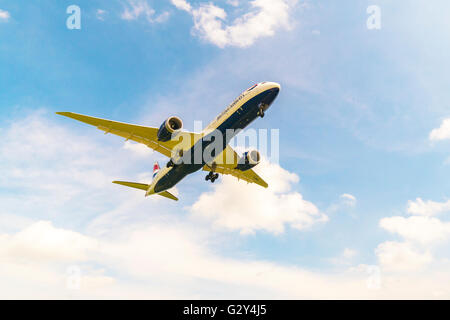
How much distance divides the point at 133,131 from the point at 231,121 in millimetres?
11744

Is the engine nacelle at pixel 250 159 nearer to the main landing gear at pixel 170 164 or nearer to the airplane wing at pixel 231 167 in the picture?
the airplane wing at pixel 231 167

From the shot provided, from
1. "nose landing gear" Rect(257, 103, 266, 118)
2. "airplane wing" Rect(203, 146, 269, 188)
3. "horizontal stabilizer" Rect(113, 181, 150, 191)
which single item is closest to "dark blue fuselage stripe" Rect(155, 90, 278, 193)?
"nose landing gear" Rect(257, 103, 266, 118)

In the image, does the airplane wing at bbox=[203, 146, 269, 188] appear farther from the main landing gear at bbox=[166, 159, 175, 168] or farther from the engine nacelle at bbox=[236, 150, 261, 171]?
the main landing gear at bbox=[166, 159, 175, 168]

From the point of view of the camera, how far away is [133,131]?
3375 cm

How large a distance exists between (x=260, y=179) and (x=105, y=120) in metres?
24.5

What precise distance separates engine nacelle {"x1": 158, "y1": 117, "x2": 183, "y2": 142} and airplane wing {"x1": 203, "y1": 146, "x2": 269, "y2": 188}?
895 centimetres

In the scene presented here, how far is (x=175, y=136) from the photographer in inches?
1248

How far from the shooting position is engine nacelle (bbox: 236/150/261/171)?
3819 centimetres

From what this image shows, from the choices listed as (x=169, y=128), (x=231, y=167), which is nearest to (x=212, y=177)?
(x=231, y=167)

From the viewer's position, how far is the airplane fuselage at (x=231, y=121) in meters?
28.0

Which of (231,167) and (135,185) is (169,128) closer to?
(231,167)

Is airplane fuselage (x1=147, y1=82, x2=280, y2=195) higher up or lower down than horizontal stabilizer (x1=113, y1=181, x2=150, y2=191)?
higher up
